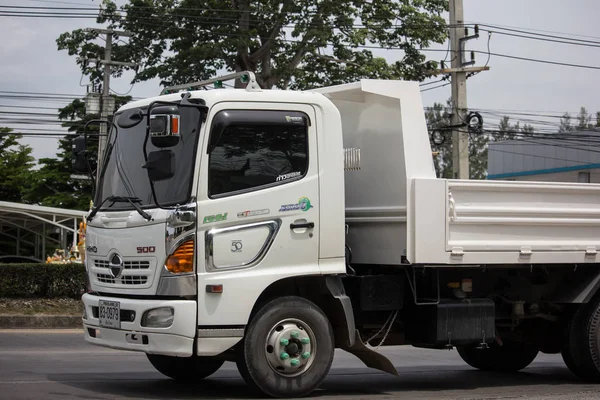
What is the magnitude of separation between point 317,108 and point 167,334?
2437 millimetres

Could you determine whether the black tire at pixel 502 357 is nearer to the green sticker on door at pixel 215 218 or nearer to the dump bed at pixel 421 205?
the dump bed at pixel 421 205

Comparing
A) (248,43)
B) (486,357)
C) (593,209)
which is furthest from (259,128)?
(248,43)

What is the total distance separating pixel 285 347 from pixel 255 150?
1732mm

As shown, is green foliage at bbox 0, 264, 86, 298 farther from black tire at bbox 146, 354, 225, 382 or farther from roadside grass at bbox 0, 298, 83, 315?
black tire at bbox 146, 354, 225, 382

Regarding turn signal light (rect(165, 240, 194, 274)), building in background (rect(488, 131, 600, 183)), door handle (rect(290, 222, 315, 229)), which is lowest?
turn signal light (rect(165, 240, 194, 274))

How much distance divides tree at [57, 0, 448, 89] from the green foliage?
1132 centimetres

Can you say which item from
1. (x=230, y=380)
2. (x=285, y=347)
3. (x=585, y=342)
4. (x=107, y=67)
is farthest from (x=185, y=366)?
(x=107, y=67)

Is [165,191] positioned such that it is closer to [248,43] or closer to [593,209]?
[593,209]

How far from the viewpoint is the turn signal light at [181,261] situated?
7.36 metres

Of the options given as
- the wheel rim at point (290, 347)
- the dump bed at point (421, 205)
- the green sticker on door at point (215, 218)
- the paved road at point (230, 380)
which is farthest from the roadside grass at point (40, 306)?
the green sticker on door at point (215, 218)

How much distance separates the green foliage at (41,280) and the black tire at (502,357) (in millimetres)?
9312

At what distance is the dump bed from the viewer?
8391 millimetres

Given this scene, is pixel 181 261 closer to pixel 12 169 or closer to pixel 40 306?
pixel 40 306

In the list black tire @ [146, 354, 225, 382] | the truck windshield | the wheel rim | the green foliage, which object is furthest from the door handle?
the green foliage
